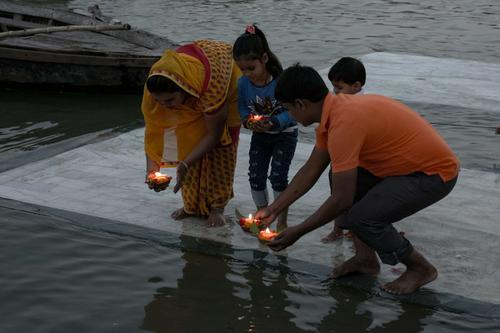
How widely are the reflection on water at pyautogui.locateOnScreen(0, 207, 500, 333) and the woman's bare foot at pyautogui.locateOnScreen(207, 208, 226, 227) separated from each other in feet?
0.96

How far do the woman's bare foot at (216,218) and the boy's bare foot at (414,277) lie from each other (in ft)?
4.65

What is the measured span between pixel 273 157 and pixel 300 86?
1.25 metres

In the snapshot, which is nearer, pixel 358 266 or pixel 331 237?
pixel 358 266

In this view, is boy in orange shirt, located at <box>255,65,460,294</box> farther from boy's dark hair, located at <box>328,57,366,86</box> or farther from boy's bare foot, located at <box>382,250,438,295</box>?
boy's dark hair, located at <box>328,57,366,86</box>

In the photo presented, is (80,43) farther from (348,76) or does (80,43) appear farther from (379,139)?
(379,139)

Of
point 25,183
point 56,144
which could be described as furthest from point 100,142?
point 25,183

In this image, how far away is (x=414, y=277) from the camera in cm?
471

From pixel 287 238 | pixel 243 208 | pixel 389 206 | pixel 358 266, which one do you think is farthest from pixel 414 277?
pixel 243 208

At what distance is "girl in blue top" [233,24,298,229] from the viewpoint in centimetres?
517

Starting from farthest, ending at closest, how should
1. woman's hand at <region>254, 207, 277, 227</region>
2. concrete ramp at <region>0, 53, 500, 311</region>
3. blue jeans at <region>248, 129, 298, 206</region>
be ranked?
blue jeans at <region>248, 129, 298, 206</region> → concrete ramp at <region>0, 53, 500, 311</region> → woman's hand at <region>254, 207, 277, 227</region>

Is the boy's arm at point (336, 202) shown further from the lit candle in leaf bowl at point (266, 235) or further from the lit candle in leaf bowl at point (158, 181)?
the lit candle in leaf bowl at point (158, 181)

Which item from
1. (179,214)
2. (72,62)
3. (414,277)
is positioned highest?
(72,62)

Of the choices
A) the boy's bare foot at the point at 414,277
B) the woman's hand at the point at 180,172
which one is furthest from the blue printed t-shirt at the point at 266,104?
the boy's bare foot at the point at 414,277

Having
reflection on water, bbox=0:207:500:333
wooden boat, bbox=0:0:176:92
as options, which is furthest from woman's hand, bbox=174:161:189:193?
wooden boat, bbox=0:0:176:92
